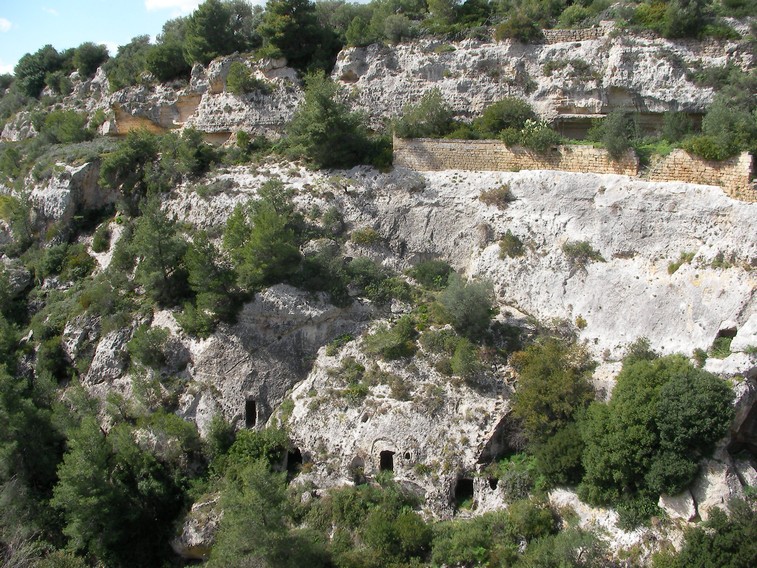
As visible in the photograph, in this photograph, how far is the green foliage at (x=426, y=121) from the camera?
2870cm

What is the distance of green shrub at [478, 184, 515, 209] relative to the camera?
26219 millimetres

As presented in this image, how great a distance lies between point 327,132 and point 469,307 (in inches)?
428

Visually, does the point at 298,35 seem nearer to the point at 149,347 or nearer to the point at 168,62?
the point at 168,62

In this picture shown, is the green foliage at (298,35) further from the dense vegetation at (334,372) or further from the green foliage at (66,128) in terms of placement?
the green foliage at (66,128)

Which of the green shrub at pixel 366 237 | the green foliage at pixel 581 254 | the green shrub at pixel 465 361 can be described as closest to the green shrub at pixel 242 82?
the green shrub at pixel 366 237

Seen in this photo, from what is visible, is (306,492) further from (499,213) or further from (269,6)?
(269,6)

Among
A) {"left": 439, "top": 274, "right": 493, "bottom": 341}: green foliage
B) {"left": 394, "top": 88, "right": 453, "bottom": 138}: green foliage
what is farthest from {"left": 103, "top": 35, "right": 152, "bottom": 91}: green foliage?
{"left": 439, "top": 274, "right": 493, "bottom": 341}: green foliage

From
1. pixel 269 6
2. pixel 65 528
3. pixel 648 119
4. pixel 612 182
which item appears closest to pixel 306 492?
pixel 65 528

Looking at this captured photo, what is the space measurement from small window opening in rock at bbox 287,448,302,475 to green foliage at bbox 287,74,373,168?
13269mm

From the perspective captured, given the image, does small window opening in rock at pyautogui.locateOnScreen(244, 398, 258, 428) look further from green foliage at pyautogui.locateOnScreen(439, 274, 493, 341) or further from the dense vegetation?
green foliage at pyautogui.locateOnScreen(439, 274, 493, 341)

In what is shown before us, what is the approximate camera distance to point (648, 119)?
27922mm

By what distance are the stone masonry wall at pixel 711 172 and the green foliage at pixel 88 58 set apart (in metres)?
41.4

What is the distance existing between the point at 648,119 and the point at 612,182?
18.6 feet

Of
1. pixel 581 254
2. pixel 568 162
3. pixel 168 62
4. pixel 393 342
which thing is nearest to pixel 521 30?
pixel 568 162
